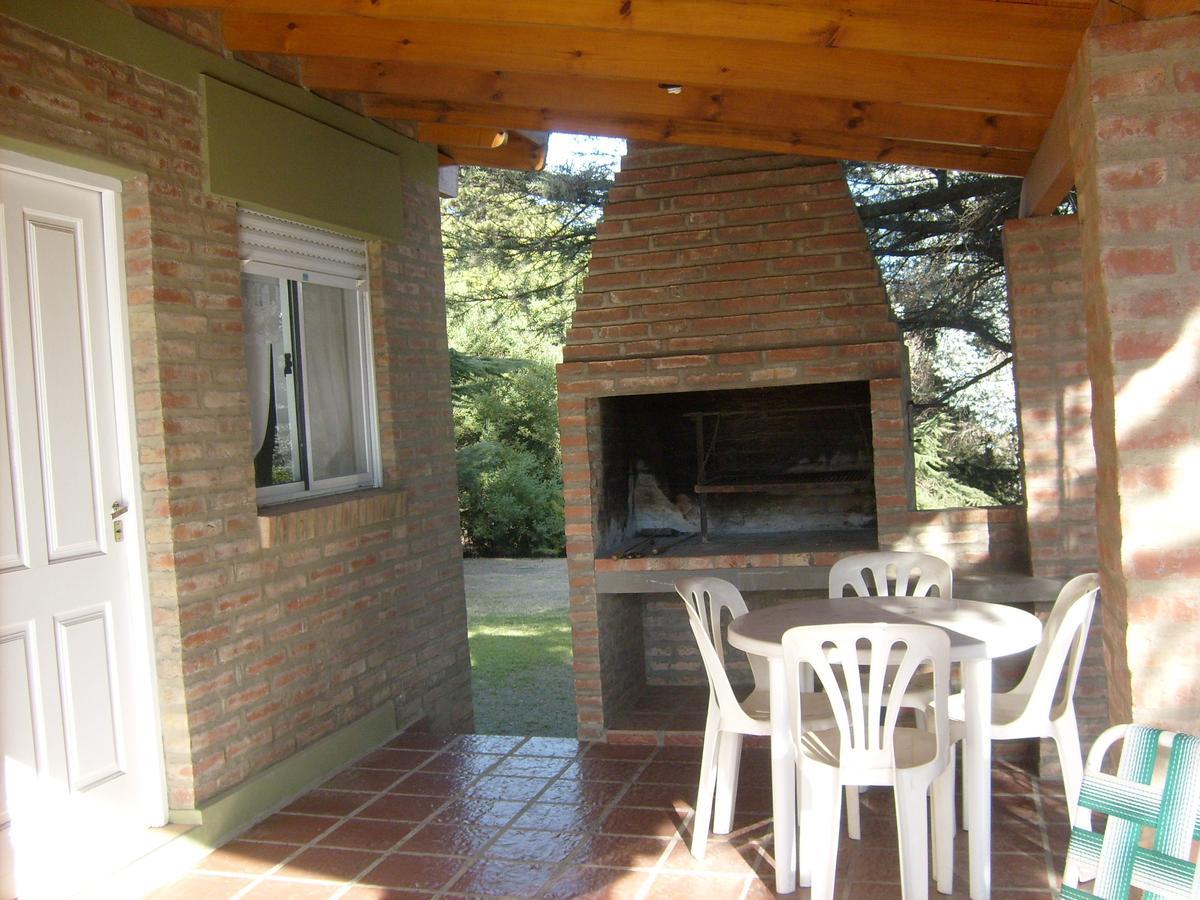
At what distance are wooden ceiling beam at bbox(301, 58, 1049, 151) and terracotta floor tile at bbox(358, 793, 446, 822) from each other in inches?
120

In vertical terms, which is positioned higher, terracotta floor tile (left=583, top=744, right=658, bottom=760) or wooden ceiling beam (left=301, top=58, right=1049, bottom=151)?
wooden ceiling beam (left=301, top=58, right=1049, bottom=151)

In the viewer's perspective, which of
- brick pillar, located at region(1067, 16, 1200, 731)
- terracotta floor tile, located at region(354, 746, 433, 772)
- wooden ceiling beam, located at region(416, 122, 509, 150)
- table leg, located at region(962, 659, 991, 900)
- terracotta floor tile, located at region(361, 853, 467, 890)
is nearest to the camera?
brick pillar, located at region(1067, 16, 1200, 731)

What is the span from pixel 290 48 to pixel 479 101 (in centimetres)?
88

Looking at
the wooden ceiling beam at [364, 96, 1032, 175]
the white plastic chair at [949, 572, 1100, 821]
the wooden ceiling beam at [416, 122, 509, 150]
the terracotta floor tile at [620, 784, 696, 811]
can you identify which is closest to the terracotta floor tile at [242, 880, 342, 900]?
the terracotta floor tile at [620, 784, 696, 811]

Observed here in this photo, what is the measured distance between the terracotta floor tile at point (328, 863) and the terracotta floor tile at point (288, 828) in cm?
16

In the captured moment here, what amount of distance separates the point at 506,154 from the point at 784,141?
2627mm

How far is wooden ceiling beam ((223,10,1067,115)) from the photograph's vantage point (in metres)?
3.78

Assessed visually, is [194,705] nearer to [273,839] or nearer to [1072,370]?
[273,839]

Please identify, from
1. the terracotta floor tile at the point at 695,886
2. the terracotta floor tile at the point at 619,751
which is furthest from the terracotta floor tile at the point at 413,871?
the terracotta floor tile at the point at 619,751

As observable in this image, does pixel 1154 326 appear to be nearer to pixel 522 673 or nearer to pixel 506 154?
pixel 506 154

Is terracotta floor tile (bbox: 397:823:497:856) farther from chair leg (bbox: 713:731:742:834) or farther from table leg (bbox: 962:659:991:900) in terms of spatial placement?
table leg (bbox: 962:659:991:900)

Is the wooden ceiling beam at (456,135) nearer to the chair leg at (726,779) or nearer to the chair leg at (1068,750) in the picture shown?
the chair leg at (726,779)

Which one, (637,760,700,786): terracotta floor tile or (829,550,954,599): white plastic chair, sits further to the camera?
(637,760,700,786): terracotta floor tile

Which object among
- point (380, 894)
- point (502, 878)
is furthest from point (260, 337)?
point (502, 878)
